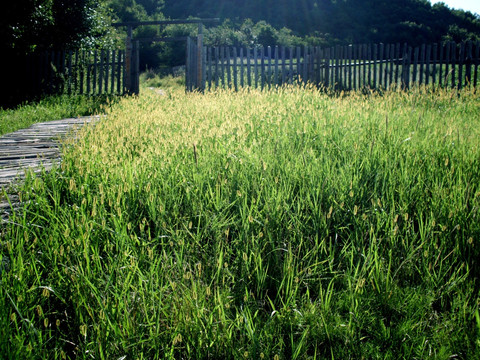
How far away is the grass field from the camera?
4.94 ft

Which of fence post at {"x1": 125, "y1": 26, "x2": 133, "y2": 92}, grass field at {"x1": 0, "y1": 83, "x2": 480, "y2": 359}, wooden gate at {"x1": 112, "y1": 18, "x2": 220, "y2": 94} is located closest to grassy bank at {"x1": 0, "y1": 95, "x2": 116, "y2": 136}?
fence post at {"x1": 125, "y1": 26, "x2": 133, "y2": 92}

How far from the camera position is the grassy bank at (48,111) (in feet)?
24.9

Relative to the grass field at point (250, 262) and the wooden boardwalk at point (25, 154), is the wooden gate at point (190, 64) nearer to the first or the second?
the wooden boardwalk at point (25, 154)

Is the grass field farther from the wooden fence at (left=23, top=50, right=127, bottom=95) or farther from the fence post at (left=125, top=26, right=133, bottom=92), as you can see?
the wooden fence at (left=23, top=50, right=127, bottom=95)

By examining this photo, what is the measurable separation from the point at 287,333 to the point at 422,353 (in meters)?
0.50

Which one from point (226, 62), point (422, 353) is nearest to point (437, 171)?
point (422, 353)

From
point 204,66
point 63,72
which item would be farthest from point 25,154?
point 63,72

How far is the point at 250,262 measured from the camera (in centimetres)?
188

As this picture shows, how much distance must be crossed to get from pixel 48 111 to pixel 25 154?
559cm

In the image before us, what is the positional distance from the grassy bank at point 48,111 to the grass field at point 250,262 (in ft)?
15.8

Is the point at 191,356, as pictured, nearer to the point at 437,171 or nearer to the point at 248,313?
the point at 248,313

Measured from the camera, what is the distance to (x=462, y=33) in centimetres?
4412

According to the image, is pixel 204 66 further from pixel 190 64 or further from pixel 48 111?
pixel 48 111

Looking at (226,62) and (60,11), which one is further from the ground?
(60,11)
